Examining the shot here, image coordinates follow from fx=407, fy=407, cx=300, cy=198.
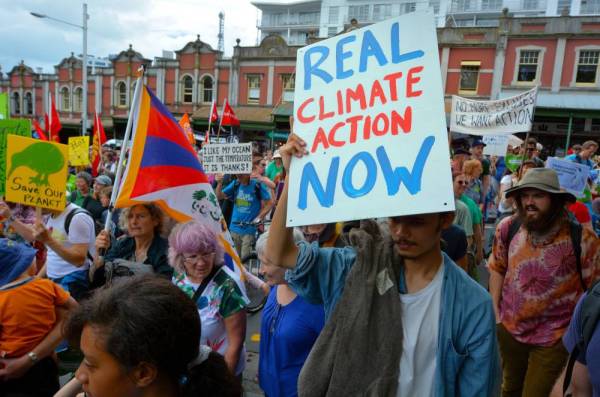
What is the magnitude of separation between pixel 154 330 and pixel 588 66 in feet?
85.9

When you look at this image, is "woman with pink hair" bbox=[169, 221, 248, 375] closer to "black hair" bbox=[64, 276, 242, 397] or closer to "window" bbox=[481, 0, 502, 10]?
"black hair" bbox=[64, 276, 242, 397]

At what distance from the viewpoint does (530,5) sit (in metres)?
42.5

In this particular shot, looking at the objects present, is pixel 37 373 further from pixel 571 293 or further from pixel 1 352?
pixel 571 293

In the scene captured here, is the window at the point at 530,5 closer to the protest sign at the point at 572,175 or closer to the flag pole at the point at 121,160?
the protest sign at the point at 572,175

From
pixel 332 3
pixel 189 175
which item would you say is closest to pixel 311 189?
pixel 189 175

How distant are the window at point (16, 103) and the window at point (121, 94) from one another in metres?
12.8

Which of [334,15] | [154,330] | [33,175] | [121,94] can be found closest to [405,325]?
[154,330]

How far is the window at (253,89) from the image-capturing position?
28578mm

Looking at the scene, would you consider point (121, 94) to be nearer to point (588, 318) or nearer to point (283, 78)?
point (283, 78)

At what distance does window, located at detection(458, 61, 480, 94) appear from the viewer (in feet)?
75.8

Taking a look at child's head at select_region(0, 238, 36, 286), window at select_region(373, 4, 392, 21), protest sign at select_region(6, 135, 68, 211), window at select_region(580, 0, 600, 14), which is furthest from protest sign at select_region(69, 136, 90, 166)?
window at select_region(580, 0, 600, 14)

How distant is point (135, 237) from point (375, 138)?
7.72ft

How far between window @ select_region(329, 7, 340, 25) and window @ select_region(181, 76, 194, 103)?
2387 cm

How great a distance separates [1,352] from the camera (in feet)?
6.80
